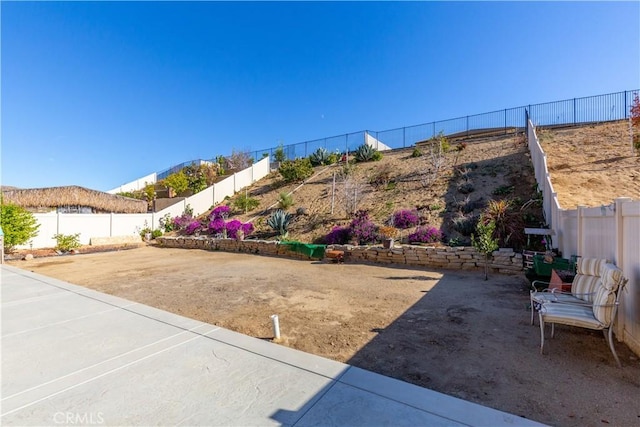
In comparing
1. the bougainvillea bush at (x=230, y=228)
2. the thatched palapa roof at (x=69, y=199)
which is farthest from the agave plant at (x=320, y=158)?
the thatched palapa roof at (x=69, y=199)

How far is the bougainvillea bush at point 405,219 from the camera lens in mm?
11602

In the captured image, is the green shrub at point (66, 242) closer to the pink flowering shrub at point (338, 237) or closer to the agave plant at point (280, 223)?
the agave plant at point (280, 223)

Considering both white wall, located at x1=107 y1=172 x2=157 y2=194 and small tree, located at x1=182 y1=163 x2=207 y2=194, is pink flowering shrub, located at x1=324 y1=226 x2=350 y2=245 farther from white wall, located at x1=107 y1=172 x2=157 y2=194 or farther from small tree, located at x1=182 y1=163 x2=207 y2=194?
white wall, located at x1=107 y1=172 x2=157 y2=194

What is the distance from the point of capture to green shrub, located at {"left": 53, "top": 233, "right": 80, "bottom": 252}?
15103 millimetres

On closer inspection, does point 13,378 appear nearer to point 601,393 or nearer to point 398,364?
point 398,364

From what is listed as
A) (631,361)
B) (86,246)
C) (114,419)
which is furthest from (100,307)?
(86,246)

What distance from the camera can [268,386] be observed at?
270 centimetres

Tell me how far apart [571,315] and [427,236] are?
683 centimetres

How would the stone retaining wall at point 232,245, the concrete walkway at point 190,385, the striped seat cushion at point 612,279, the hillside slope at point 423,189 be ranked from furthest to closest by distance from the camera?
the stone retaining wall at point 232,245
the hillside slope at point 423,189
the striped seat cushion at point 612,279
the concrete walkway at point 190,385

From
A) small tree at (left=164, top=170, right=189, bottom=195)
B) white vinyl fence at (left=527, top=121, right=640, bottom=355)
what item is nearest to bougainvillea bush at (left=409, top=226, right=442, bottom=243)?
white vinyl fence at (left=527, top=121, right=640, bottom=355)

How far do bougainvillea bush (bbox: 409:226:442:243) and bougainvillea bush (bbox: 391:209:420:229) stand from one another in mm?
1054

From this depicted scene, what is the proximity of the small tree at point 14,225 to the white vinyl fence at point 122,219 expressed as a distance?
84cm

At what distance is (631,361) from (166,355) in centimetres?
508

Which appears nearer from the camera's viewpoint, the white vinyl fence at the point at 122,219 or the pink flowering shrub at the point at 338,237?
the pink flowering shrub at the point at 338,237
